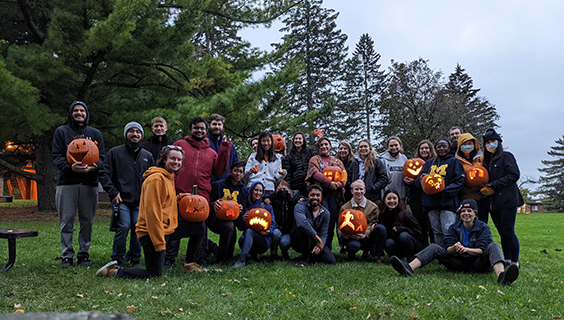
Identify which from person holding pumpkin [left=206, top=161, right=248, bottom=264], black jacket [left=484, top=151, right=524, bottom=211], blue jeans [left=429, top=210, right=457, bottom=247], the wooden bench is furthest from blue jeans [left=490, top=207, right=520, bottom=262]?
the wooden bench

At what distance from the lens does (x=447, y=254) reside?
6.24 meters

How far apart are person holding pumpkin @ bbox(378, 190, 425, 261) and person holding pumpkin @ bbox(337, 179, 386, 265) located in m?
0.16

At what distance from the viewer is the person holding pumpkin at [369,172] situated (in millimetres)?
7719

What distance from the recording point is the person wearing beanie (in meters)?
6.07

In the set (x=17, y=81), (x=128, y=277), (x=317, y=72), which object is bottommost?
(x=128, y=277)

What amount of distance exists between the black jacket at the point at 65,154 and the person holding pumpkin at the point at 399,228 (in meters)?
5.03

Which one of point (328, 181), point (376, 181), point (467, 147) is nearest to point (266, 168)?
point (328, 181)

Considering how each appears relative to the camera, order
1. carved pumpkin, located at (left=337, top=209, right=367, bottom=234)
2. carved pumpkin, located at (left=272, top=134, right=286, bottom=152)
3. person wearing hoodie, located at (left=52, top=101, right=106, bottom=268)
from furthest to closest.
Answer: carved pumpkin, located at (left=272, top=134, right=286, bottom=152) → carved pumpkin, located at (left=337, top=209, right=367, bottom=234) → person wearing hoodie, located at (left=52, top=101, right=106, bottom=268)

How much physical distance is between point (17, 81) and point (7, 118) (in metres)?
2.02

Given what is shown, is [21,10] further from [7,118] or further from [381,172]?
[381,172]

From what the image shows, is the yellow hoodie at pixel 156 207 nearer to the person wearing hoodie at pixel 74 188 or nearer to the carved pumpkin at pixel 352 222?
the person wearing hoodie at pixel 74 188

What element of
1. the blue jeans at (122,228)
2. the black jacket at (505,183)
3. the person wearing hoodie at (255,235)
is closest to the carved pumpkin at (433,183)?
the black jacket at (505,183)

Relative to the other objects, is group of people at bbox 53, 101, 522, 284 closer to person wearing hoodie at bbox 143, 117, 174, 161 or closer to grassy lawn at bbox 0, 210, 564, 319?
person wearing hoodie at bbox 143, 117, 174, 161

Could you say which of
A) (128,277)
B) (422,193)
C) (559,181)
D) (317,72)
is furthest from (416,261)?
(559,181)
